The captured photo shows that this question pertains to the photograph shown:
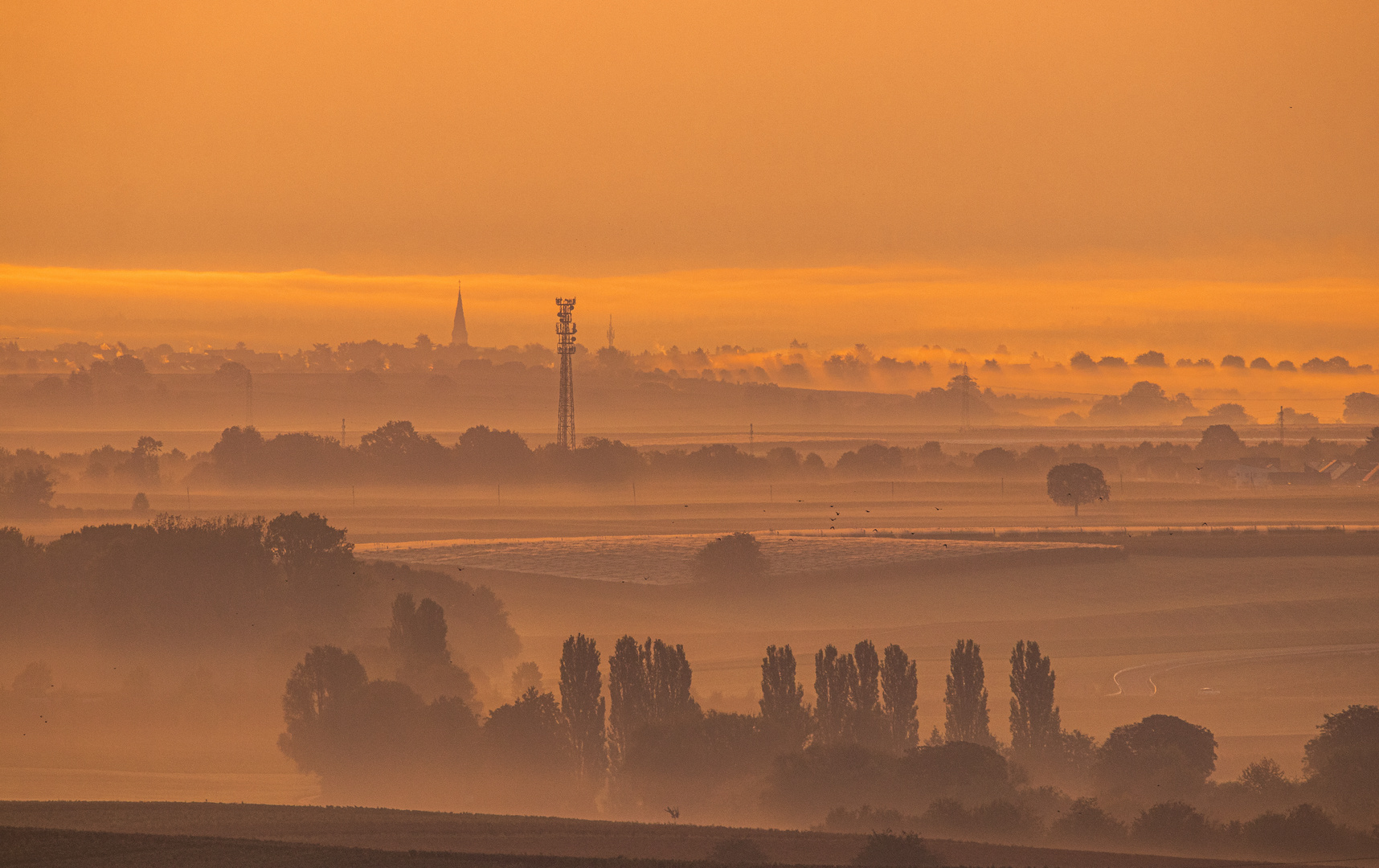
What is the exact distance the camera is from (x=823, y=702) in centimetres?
7481

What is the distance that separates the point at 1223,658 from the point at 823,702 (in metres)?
29.5

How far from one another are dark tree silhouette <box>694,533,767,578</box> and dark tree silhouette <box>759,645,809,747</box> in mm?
38736

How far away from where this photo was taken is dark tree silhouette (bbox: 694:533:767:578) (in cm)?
11700

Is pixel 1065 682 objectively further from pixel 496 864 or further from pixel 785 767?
pixel 496 864

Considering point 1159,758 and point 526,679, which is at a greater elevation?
point 526,679

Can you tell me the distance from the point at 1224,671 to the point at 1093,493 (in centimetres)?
9037

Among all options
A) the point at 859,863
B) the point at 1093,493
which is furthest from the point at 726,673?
the point at 1093,493

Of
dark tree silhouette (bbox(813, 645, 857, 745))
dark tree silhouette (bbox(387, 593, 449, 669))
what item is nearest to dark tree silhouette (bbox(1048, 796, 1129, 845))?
dark tree silhouette (bbox(813, 645, 857, 745))

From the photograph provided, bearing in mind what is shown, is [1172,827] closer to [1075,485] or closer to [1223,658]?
[1223,658]

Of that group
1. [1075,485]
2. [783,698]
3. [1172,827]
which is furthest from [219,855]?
[1075,485]

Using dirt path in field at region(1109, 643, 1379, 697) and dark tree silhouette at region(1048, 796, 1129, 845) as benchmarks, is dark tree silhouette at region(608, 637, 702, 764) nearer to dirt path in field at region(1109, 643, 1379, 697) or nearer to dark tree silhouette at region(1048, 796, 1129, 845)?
dark tree silhouette at region(1048, 796, 1129, 845)

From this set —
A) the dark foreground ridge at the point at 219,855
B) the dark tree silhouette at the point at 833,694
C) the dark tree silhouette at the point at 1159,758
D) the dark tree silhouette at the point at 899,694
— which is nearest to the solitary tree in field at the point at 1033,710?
the dark tree silhouette at the point at 1159,758

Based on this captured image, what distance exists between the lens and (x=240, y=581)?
104 m

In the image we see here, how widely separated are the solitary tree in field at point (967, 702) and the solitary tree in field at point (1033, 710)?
140cm
